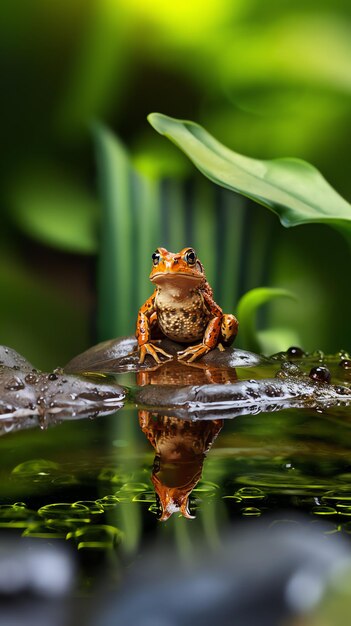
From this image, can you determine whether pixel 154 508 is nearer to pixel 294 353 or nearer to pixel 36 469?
pixel 36 469

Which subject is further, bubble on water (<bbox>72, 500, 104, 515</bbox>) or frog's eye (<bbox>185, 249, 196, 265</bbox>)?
frog's eye (<bbox>185, 249, 196, 265</bbox>)

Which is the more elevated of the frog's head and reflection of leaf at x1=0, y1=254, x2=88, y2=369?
the frog's head

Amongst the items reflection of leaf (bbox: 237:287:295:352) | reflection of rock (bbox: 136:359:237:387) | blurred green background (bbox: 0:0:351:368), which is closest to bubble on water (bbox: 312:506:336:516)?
reflection of rock (bbox: 136:359:237:387)

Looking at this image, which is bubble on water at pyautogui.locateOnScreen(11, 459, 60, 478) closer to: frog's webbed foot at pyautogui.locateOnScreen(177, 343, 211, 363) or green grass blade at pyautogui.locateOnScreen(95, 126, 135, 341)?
frog's webbed foot at pyautogui.locateOnScreen(177, 343, 211, 363)

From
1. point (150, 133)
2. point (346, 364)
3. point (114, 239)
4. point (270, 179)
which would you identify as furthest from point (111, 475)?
point (150, 133)

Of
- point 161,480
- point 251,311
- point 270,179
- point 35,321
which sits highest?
point 270,179

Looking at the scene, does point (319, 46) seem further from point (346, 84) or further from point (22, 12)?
point (22, 12)

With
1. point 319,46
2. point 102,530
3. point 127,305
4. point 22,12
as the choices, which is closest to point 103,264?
point 127,305

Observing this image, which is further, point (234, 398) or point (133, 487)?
point (234, 398)
